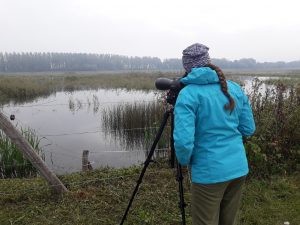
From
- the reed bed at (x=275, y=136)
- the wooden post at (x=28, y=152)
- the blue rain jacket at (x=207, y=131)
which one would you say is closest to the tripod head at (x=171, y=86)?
the blue rain jacket at (x=207, y=131)

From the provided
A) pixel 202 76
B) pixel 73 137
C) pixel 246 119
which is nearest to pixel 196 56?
pixel 202 76

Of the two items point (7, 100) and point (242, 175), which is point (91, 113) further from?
point (242, 175)

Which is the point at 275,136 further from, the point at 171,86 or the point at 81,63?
the point at 81,63

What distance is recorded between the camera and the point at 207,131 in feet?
6.26

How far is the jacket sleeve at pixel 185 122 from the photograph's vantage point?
179 cm

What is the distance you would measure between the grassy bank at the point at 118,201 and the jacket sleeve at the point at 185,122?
1.71 meters

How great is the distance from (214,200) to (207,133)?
0.49m

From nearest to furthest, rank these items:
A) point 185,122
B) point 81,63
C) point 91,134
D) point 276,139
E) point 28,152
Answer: point 185,122 → point 28,152 → point 276,139 → point 91,134 → point 81,63

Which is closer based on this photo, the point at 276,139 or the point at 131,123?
the point at 276,139

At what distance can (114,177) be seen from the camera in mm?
4332

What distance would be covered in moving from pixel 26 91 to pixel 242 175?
1851 centimetres

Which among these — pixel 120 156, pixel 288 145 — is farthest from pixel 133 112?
pixel 288 145

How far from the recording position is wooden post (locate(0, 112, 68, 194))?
10.6 ft

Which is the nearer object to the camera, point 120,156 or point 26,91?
point 120,156
